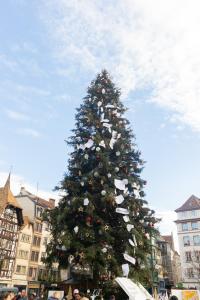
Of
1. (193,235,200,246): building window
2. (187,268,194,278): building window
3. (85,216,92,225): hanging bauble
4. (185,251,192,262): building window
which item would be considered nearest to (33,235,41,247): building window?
(187,268,194,278): building window

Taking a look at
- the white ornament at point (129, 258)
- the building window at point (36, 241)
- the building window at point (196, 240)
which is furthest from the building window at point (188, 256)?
the white ornament at point (129, 258)

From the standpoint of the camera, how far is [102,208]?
17.6 meters

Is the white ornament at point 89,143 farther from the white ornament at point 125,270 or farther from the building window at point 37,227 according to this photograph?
the building window at point 37,227

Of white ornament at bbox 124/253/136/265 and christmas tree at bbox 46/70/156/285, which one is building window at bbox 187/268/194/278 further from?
white ornament at bbox 124/253/136/265

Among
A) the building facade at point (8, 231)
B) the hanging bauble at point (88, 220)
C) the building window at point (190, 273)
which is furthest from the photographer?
the building window at point (190, 273)

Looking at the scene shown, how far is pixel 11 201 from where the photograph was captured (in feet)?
158

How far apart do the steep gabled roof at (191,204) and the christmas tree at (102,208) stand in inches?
2206

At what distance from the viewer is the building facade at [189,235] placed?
6719cm

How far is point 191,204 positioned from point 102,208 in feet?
197

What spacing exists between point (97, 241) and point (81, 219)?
158 centimetres

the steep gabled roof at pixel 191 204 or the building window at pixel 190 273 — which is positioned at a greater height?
the steep gabled roof at pixel 191 204

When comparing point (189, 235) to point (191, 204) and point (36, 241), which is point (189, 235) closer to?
point (191, 204)

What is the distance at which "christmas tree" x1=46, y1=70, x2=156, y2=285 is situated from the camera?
1609 cm

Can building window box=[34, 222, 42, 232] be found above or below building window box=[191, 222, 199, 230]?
below
